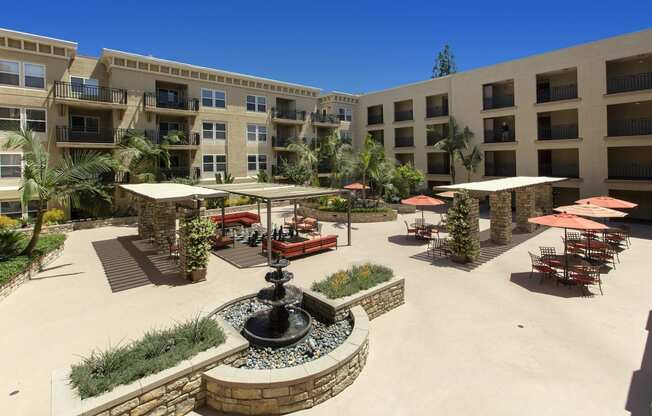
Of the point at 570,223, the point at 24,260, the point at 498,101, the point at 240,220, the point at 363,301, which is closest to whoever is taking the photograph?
the point at 363,301

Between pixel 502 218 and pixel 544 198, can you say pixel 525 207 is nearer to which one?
pixel 502 218

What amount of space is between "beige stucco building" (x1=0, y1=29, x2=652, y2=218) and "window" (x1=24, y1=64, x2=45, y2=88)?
54mm

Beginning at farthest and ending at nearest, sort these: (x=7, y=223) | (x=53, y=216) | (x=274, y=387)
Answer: (x=53, y=216), (x=7, y=223), (x=274, y=387)

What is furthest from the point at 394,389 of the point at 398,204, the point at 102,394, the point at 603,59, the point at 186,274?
the point at 603,59

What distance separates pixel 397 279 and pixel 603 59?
87.1 ft

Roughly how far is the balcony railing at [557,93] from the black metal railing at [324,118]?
20550 millimetres

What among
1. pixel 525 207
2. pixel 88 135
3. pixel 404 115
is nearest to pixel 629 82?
pixel 525 207

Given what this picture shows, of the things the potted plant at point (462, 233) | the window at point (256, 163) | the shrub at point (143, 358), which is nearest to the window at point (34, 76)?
the window at point (256, 163)

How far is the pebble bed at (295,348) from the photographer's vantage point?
7.09 m

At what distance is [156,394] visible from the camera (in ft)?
18.7

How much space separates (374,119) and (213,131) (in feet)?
67.0

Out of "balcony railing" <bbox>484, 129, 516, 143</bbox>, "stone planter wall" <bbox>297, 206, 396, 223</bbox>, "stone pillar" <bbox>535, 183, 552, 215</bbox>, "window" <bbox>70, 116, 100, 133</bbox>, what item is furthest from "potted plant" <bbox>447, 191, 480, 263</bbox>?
"window" <bbox>70, 116, 100, 133</bbox>

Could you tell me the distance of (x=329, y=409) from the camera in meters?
6.12

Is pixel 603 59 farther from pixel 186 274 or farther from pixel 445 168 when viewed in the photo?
pixel 186 274
